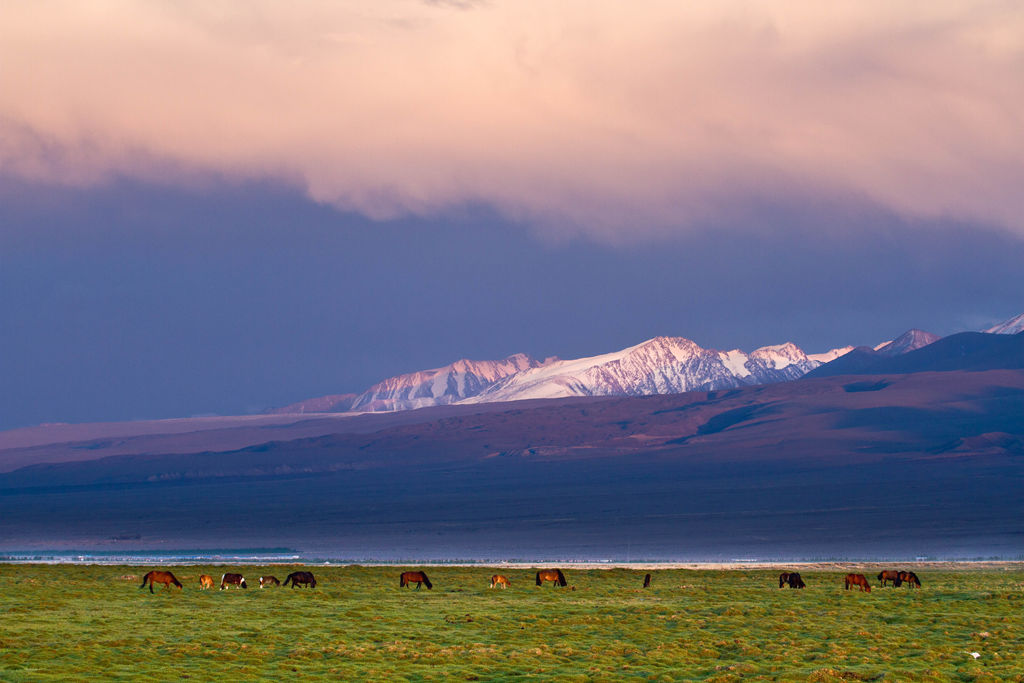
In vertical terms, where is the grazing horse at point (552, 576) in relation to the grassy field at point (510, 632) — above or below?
above

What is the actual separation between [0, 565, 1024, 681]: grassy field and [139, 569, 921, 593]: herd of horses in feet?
2.25

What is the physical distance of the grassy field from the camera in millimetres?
21859

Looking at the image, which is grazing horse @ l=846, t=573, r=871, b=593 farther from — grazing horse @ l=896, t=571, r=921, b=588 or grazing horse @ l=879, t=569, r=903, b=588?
grazing horse @ l=896, t=571, r=921, b=588

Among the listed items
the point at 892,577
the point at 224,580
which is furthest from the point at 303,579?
the point at 892,577

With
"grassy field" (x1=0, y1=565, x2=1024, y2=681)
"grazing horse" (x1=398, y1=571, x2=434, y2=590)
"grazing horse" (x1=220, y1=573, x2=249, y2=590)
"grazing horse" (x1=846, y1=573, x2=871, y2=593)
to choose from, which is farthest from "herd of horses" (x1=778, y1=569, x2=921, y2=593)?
"grazing horse" (x1=220, y1=573, x2=249, y2=590)

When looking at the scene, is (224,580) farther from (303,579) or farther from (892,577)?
(892,577)

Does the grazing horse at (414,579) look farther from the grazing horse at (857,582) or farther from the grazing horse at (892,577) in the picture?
the grazing horse at (892,577)

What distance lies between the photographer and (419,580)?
41500 mm

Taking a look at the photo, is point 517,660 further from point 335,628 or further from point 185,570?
point 185,570

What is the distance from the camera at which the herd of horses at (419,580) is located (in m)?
38.2

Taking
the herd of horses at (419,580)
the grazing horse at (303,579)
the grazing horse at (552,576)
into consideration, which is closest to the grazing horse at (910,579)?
the herd of horses at (419,580)

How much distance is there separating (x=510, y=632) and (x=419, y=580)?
563 inches

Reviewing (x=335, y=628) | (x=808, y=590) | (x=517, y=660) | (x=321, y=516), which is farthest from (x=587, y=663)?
(x=321, y=516)

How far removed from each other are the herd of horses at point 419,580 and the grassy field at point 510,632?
0.68 meters
